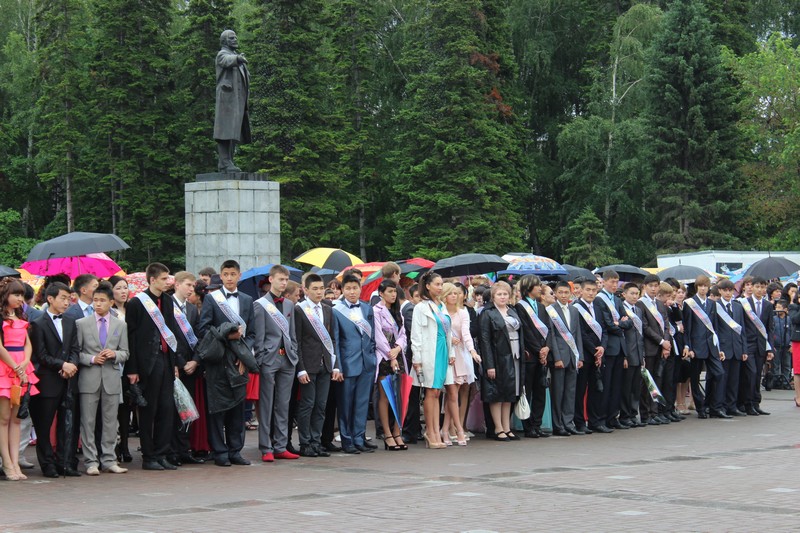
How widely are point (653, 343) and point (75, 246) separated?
769cm

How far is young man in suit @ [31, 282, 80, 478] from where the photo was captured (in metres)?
11.6

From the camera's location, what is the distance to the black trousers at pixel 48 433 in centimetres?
1157

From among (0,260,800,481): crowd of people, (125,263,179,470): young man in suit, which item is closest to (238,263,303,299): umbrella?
(0,260,800,481): crowd of people

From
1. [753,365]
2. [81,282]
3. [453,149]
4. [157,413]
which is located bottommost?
[157,413]

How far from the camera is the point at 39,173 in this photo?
171 ft

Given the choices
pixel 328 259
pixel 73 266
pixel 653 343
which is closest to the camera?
pixel 653 343

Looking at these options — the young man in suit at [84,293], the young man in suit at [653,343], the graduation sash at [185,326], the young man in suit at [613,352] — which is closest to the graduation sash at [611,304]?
the young man in suit at [613,352]

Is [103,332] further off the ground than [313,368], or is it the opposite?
[103,332]

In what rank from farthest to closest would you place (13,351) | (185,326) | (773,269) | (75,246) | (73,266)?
(773,269) → (73,266) → (75,246) → (185,326) → (13,351)

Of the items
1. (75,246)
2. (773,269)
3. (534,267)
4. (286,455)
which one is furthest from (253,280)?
(773,269)

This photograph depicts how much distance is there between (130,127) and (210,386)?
3670 cm

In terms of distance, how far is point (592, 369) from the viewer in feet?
51.2

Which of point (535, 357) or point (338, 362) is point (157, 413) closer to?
point (338, 362)

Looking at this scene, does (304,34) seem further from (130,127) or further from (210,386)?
(210,386)
